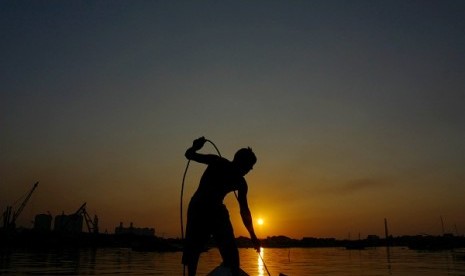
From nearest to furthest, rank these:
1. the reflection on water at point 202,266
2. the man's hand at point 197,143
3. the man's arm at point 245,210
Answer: the man's hand at point 197,143 < the man's arm at point 245,210 < the reflection on water at point 202,266

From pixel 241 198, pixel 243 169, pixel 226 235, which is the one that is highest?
pixel 243 169

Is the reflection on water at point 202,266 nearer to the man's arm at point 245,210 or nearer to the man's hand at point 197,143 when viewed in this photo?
the man's arm at point 245,210

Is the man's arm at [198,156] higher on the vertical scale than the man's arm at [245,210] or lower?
higher

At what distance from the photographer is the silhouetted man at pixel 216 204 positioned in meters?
7.25

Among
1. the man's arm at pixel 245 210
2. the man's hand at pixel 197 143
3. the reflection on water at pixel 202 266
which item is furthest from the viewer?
the reflection on water at pixel 202 266

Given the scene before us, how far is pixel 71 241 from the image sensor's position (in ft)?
650

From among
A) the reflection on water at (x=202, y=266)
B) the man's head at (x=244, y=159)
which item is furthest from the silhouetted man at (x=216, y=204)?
the reflection on water at (x=202, y=266)

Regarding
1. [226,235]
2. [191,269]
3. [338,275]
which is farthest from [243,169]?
[338,275]

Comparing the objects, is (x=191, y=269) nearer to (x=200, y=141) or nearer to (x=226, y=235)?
(x=226, y=235)

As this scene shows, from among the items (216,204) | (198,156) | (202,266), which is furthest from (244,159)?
(202,266)

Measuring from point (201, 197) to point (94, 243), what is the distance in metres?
208

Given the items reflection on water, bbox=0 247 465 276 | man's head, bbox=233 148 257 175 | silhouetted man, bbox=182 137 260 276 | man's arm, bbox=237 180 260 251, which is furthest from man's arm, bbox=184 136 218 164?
reflection on water, bbox=0 247 465 276

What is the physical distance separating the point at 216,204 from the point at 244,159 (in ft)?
3.27

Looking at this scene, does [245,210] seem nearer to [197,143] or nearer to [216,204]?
[216,204]
